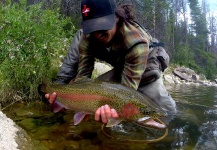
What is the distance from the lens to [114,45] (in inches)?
119

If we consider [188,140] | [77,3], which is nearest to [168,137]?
[188,140]

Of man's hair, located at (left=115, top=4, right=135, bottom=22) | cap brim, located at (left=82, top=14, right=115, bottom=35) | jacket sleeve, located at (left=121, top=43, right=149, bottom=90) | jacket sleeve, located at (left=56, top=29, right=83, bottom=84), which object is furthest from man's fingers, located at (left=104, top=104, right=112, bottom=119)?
jacket sleeve, located at (left=56, top=29, right=83, bottom=84)

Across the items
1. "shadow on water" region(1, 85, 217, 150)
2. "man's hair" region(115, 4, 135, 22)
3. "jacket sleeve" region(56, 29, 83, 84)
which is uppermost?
"man's hair" region(115, 4, 135, 22)

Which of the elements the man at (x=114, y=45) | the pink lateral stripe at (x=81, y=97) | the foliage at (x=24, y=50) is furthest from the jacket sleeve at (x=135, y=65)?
the foliage at (x=24, y=50)

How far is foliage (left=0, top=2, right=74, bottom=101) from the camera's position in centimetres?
368

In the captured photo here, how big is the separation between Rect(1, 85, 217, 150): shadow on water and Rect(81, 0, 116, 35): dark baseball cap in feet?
3.72

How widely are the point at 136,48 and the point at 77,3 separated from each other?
11.3 meters

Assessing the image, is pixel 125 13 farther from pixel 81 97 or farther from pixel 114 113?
pixel 114 113

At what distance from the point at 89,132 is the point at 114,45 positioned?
1051 millimetres

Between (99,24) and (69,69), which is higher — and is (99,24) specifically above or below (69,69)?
above

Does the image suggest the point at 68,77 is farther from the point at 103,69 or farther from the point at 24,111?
the point at 103,69

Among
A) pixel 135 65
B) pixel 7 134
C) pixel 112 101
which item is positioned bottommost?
pixel 7 134

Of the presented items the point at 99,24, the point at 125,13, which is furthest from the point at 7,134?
the point at 125,13

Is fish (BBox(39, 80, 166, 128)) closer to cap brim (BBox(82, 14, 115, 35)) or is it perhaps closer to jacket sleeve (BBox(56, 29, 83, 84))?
cap brim (BBox(82, 14, 115, 35))
